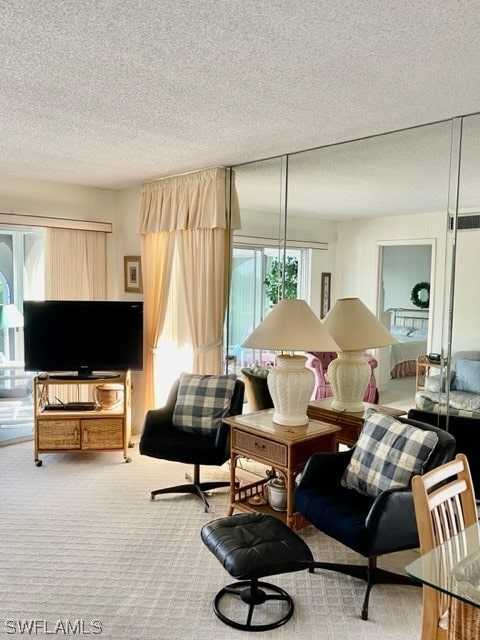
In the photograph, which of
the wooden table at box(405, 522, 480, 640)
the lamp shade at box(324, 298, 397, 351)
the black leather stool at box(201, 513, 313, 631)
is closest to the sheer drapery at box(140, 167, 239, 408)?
the lamp shade at box(324, 298, 397, 351)

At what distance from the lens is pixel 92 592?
262cm

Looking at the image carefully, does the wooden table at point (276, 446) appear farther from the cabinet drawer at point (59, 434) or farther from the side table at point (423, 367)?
the cabinet drawer at point (59, 434)

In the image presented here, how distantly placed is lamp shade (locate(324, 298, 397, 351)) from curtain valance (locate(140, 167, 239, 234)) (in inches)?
50.8

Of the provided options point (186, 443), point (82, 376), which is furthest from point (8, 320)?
point (186, 443)

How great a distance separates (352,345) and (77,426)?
249cm

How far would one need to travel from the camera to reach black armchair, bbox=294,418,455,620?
7.88 ft

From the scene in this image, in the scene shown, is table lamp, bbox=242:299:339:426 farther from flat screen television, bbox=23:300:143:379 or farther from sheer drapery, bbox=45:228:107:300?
sheer drapery, bbox=45:228:107:300

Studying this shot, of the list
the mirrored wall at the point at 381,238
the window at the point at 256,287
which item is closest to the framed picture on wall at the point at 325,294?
the mirrored wall at the point at 381,238

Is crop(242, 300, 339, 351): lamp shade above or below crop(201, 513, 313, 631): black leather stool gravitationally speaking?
above

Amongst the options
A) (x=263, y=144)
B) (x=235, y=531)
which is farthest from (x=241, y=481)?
(x=263, y=144)

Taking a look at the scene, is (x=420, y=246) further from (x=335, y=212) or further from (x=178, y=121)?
(x=178, y=121)

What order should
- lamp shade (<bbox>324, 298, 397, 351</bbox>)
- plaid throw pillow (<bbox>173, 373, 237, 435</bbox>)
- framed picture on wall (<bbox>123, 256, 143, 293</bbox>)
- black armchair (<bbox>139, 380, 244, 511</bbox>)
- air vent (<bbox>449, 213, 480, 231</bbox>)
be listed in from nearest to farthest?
air vent (<bbox>449, 213, 480, 231</bbox>) → lamp shade (<bbox>324, 298, 397, 351</bbox>) → black armchair (<bbox>139, 380, 244, 511</bbox>) → plaid throw pillow (<bbox>173, 373, 237, 435</bbox>) → framed picture on wall (<bbox>123, 256, 143, 293</bbox>)

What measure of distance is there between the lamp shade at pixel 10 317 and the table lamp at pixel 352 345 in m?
3.04

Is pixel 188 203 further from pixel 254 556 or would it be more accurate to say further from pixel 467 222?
pixel 254 556
